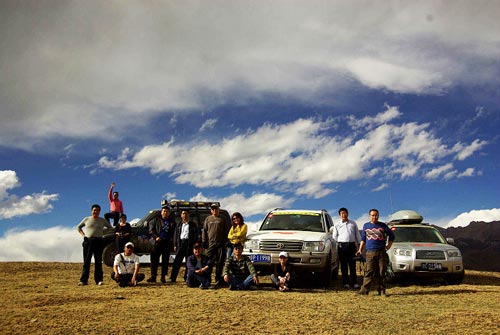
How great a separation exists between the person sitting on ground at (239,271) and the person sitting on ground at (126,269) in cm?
219

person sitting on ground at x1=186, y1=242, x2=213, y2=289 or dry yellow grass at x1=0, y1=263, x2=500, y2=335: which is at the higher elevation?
person sitting on ground at x1=186, y1=242, x2=213, y2=289

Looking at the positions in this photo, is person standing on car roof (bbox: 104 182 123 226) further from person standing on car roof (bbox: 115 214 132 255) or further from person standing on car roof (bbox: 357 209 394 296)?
person standing on car roof (bbox: 357 209 394 296)

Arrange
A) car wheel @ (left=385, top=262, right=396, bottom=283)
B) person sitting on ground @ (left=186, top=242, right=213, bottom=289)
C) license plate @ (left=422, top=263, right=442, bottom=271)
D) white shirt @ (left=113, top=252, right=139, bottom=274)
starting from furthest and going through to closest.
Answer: car wheel @ (left=385, top=262, right=396, bottom=283), license plate @ (left=422, top=263, right=442, bottom=271), white shirt @ (left=113, top=252, right=139, bottom=274), person sitting on ground @ (left=186, top=242, right=213, bottom=289)

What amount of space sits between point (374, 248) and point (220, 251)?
3.72 m

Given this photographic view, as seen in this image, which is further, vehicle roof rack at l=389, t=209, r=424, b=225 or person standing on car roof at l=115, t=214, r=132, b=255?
vehicle roof rack at l=389, t=209, r=424, b=225

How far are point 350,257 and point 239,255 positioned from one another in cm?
265

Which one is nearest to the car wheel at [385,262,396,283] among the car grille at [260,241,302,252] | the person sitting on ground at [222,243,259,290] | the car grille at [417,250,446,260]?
the car grille at [417,250,446,260]

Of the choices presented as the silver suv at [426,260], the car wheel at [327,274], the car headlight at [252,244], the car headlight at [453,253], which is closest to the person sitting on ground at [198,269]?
the car headlight at [252,244]

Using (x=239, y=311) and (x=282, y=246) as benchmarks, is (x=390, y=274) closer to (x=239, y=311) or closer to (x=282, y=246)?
(x=282, y=246)

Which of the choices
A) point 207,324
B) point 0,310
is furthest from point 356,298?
point 0,310

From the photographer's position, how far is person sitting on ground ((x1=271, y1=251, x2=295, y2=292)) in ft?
35.7

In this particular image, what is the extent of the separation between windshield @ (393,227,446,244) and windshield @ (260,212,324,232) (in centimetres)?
318

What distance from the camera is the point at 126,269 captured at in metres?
11.8

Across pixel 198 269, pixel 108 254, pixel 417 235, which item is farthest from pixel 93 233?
pixel 417 235
